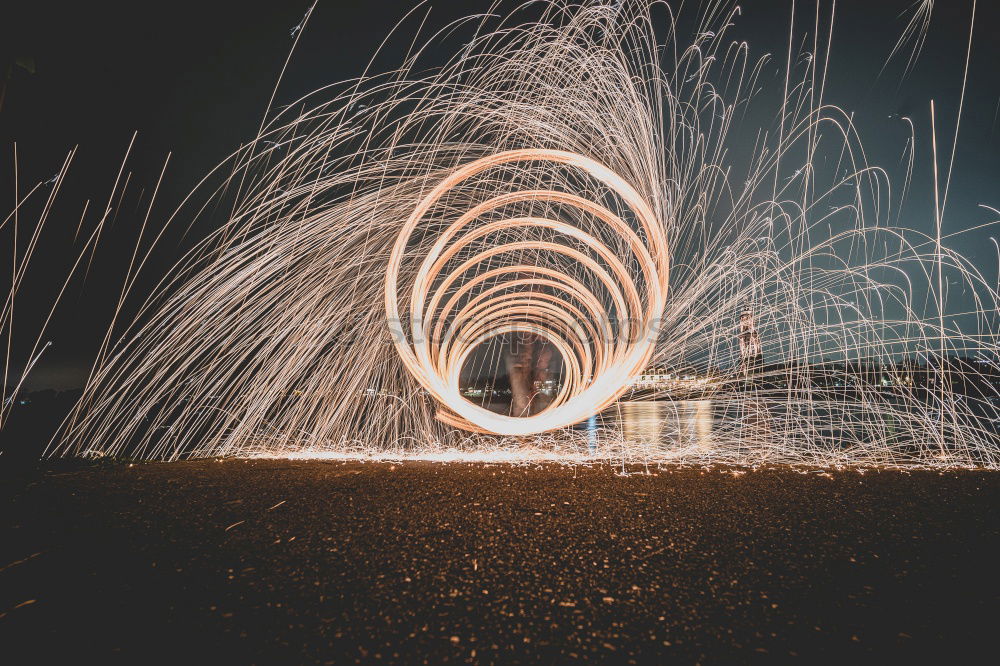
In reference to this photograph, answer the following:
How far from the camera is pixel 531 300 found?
7770 millimetres

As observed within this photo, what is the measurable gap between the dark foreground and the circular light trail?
165cm

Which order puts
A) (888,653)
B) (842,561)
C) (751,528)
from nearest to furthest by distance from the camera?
1. (888,653)
2. (842,561)
3. (751,528)

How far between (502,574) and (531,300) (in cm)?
602

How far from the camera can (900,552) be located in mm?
2252

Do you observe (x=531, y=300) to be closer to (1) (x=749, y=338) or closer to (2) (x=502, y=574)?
(1) (x=749, y=338)

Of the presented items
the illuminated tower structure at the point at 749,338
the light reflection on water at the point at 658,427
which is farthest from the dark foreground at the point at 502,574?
the illuminated tower structure at the point at 749,338

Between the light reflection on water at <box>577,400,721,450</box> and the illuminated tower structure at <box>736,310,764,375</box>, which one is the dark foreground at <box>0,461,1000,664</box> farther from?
the illuminated tower structure at <box>736,310,764,375</box>

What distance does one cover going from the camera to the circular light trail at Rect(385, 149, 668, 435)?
200 inches

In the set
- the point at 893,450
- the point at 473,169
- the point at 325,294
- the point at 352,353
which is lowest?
the point at 893,450

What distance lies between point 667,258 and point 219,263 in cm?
551

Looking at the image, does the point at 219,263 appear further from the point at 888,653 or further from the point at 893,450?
the point at 893,450

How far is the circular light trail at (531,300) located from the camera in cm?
508

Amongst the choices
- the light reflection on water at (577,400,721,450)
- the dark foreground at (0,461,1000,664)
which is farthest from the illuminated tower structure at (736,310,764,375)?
the dark foreground at (0,461,1000,664)

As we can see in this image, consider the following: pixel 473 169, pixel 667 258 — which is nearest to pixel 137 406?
pixel 473 169
